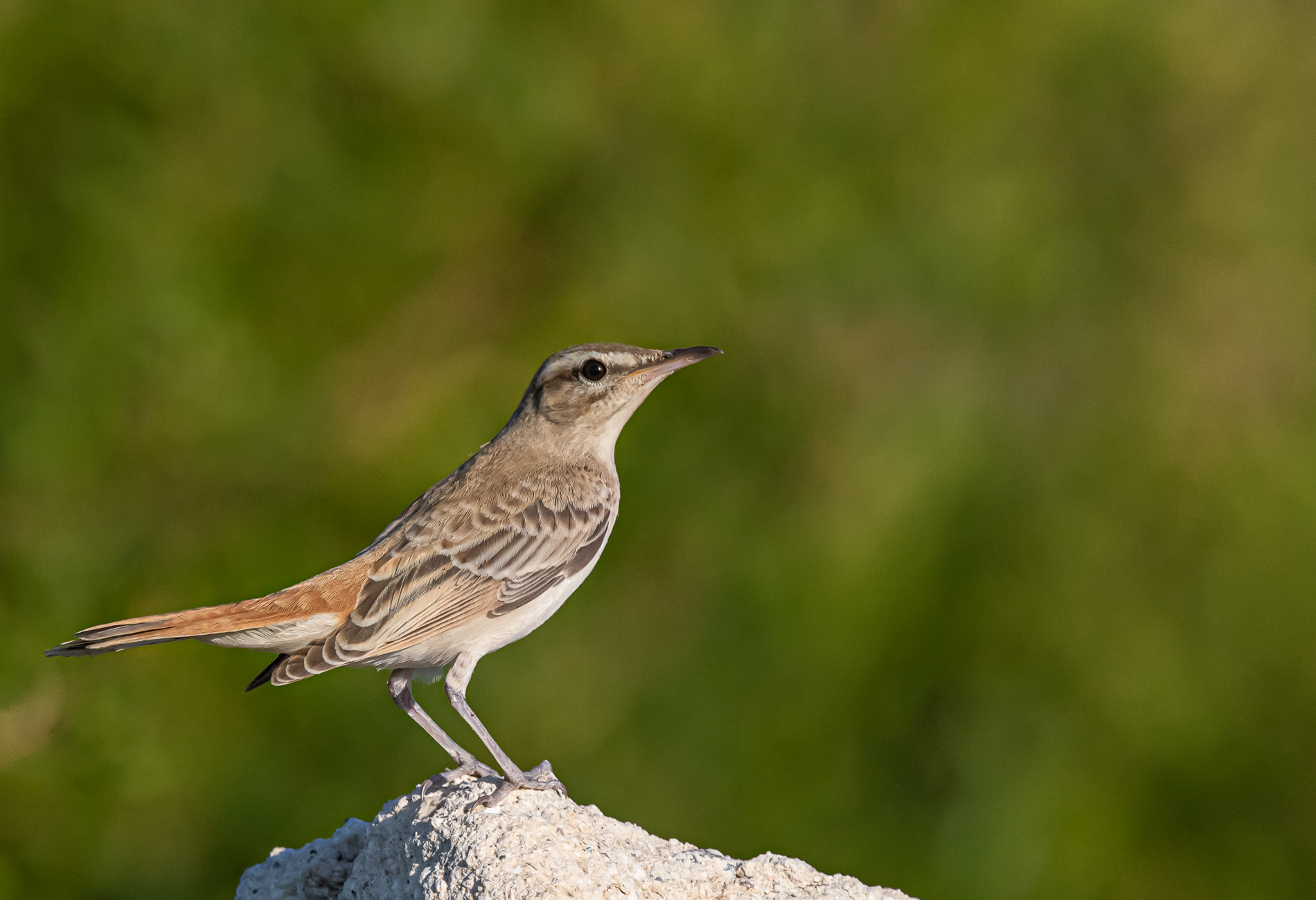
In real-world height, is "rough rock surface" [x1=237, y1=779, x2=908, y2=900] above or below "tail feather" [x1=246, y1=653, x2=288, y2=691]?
below

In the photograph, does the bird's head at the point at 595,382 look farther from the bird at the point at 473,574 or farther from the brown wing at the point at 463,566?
the brown wing at the point at 463,566

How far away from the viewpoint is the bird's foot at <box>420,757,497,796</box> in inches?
Answer: 198

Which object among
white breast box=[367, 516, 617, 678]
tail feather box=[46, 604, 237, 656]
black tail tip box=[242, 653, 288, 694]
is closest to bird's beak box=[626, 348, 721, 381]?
white breast box=[367, 516, 617, 678]

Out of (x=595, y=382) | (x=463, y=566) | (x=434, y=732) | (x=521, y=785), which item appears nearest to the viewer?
(x=521, y=785)

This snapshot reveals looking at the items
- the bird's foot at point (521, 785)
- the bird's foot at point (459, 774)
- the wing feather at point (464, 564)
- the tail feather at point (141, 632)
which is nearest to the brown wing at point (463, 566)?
the wing feather at point (464, 564)

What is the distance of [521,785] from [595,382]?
6.92ft

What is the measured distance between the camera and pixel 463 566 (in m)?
5.72

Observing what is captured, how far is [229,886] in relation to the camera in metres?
8.75

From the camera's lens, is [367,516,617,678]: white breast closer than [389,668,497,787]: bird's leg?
No

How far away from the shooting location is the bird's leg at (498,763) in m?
4.71

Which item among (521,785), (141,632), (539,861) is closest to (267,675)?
(141,632)

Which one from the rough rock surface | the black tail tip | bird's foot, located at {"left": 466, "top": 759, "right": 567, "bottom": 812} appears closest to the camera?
the rough rock surface

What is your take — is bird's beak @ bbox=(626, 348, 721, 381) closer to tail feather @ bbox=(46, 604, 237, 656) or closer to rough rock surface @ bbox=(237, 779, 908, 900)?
rough rock surface @ bbox=(237, 779, 908, 900)

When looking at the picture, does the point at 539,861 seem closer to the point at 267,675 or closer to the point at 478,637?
the point at 478,637
